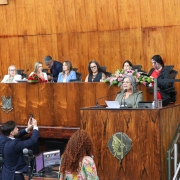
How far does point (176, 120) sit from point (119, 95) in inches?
33.0

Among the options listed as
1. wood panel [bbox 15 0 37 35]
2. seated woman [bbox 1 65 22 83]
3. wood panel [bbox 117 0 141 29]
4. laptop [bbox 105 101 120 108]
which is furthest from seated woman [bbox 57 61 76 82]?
wood panel [bbox 15 0 37 35]

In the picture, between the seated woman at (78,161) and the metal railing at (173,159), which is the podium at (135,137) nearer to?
the metal railing at (173,159)

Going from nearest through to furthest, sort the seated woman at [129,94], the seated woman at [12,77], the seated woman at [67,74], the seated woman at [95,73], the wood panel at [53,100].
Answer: the seated woman at [129,94] → the wood panel at [53,100] → the seated woman at [95,73] → the seated woman at [67,74] → the seated woman at [12,77]

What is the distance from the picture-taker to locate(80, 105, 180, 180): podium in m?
7.64

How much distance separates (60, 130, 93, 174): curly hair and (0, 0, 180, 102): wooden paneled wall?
5.34 m

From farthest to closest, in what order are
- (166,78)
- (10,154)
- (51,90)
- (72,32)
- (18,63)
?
(18,63) < (72,32) < (51,90) < (166,78) < (10,154)

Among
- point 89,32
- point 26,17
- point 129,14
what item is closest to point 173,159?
point 129,14

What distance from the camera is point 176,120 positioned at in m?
8.12

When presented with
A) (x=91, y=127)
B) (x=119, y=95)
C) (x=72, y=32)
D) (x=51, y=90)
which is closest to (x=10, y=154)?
(x=91, y=127)

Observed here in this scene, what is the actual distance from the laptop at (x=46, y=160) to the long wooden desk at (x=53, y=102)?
0.70 meters

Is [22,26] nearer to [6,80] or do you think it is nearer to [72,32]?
[72,32]

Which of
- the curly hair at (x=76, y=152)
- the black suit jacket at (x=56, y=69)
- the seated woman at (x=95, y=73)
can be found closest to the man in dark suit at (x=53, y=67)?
the black suit jacket at (x=56, y=69)

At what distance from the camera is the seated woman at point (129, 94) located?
8.16 metres

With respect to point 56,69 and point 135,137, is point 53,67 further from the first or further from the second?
point 135,137
